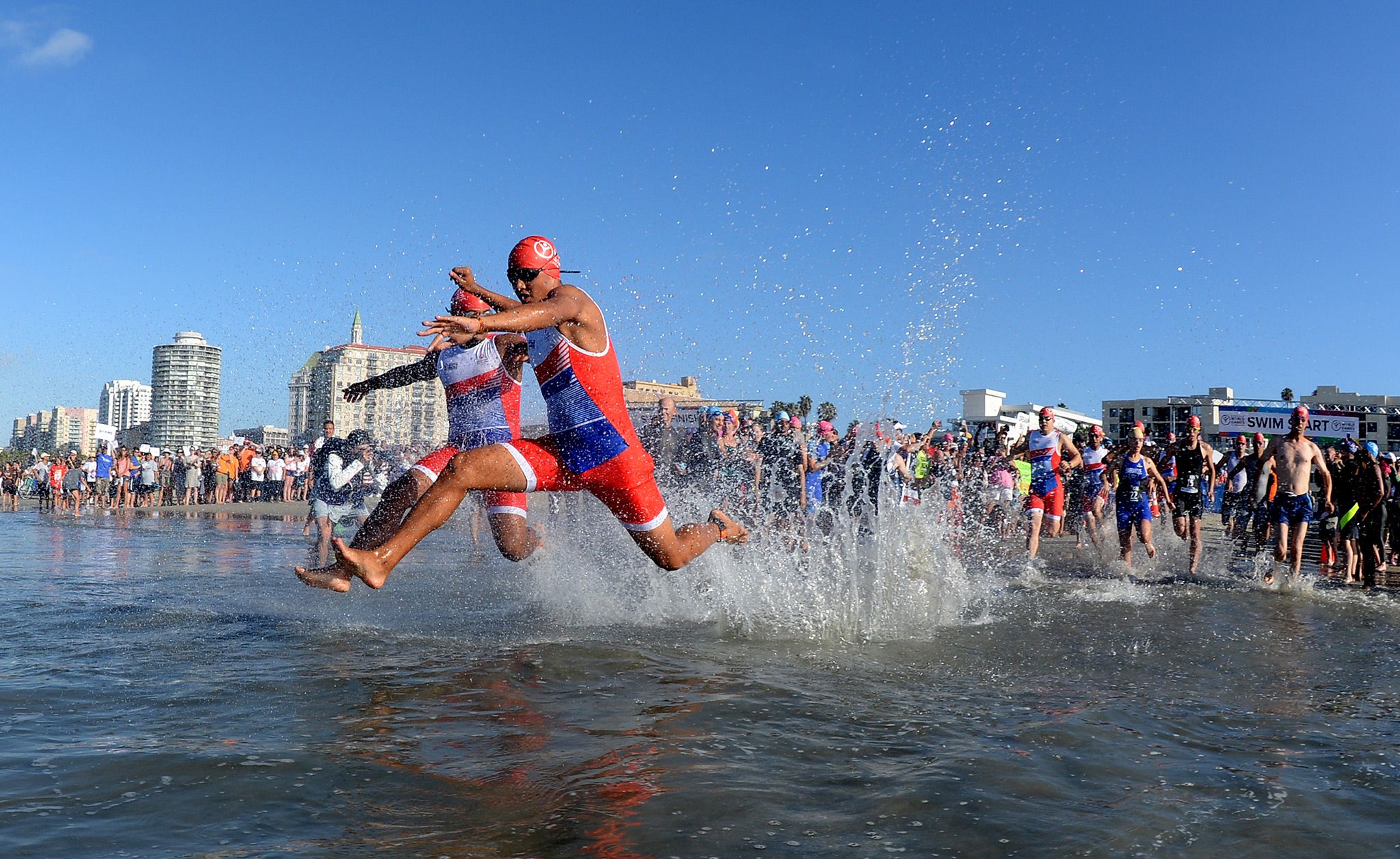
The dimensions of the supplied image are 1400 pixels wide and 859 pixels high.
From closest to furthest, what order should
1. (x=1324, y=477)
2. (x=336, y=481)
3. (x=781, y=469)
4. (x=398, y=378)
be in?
(x=398, y=378) → (x=336, y=481) → (x=1324, y=477) → (x=781, y=469)

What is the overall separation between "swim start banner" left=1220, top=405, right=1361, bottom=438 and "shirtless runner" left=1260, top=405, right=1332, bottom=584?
28.3 meters

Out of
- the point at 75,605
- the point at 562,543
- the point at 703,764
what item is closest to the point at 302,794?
the point at 703,764

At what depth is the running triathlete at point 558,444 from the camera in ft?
15.8

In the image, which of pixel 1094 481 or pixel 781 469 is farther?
pixel 781 469

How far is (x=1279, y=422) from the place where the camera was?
122ft

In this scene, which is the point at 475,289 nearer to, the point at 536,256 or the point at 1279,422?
the point at 536,256

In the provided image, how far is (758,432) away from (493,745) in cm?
1072

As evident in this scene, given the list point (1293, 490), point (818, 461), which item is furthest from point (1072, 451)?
point (818, 461)

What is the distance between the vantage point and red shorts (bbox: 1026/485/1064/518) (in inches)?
459

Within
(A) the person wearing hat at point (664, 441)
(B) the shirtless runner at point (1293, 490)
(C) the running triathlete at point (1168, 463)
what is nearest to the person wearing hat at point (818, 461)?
(A) the person wearing hat at point (664, 441)

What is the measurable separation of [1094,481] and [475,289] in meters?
9.82

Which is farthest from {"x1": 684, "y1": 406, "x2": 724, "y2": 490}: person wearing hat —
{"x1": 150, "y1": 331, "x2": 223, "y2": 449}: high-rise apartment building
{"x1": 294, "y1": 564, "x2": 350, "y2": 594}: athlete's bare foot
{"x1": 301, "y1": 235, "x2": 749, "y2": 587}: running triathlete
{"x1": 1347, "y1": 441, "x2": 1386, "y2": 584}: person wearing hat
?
{"x1": 150, "y1": 331, "x2": 223, "y2": 449}: high-rise apartment building

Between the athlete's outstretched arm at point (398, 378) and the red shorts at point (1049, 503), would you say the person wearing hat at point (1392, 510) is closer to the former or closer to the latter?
the red shorts at point (1049, 503)

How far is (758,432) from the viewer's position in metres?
14.0
